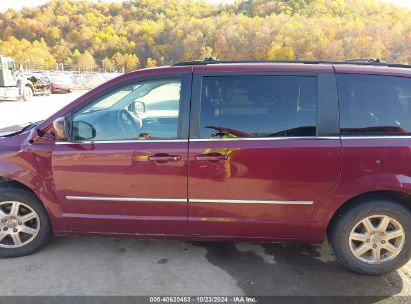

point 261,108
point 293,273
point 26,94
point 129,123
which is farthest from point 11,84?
point 293,273

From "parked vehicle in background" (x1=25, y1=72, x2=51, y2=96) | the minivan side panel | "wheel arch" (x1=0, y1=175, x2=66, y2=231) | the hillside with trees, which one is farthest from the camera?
the hillside with trees

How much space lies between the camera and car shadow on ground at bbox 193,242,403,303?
9.31ft

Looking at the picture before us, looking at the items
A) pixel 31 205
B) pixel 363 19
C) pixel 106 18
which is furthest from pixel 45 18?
pixel 31 205

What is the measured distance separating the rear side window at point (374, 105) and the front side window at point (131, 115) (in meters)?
1.39

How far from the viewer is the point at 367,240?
301 centimetres

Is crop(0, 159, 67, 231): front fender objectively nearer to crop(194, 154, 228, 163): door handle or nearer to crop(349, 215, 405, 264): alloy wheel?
crop(194, 154, 228, 163): door handle

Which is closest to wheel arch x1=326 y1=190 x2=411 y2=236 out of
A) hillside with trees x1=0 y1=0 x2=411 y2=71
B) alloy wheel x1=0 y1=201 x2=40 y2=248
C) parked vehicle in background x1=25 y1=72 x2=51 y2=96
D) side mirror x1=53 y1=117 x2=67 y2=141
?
side mirror x1=53 y1=117 x2=67 y2=141

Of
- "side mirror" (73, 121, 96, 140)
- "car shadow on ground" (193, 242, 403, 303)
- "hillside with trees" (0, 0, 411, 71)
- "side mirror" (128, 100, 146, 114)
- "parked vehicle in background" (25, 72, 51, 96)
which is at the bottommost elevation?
"car shadow on ground" (193, 242, 403, 303)

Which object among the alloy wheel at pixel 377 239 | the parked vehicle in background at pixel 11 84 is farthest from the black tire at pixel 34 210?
the parked vehicle in background at pixel 11 84

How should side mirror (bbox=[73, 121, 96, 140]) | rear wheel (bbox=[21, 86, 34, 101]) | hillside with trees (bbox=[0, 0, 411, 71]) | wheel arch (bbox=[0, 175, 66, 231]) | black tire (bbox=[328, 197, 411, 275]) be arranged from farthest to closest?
hillside with trees (bbox=[0, 0, 411, 71]) < rear wheel (bbox=[21, 86, 34, 101]) < wheel arch (bbox=[0, 175, 66, 231]) < side mirror (bbox=[73, 121, 96, 140]) < black tire (bbox=[328, 197, 411, 275])

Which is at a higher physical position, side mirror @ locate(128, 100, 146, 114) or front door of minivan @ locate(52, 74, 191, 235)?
side mirror @ locate(128, 100, 146, 114)

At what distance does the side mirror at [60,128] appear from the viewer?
117 inches

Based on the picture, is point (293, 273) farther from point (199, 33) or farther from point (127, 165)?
point (199, 33)

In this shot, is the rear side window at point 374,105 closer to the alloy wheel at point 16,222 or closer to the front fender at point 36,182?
the front fender at point 36,182
